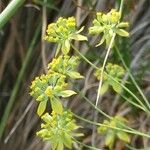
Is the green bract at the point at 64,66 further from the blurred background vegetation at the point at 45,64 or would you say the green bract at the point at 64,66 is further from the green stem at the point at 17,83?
the green stem at the point at 17,83

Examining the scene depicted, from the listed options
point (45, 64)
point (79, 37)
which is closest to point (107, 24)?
point (79, 37)

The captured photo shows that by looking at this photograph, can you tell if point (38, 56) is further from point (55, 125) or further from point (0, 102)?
point (55, 125)

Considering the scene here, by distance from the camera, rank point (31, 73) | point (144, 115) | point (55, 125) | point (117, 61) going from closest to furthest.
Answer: point (55, 125) < point (117, 61) < point (144, 115) < point (31, 73)

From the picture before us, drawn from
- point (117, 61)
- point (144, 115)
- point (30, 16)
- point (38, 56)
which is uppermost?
point (30, 16)

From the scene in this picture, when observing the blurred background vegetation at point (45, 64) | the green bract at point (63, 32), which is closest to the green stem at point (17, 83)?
the blurred background vegetation at point (45, 64)

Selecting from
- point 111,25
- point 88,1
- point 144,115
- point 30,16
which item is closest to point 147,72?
point 144,115

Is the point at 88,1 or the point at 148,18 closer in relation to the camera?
the point at 88,1

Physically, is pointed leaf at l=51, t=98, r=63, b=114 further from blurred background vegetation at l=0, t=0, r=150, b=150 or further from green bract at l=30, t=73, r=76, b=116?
blurred background vegetation at l=0, t=0, r=150, b=150

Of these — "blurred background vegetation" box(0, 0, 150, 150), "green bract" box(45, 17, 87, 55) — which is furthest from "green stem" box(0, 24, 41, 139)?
"green bract" box(45, 17, 87, 55)

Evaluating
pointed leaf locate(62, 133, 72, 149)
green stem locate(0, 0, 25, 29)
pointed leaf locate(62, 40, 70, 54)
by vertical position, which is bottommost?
pointed leaf locate(62, 133, 72, 149)

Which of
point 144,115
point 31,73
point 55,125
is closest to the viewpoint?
point 55,125
